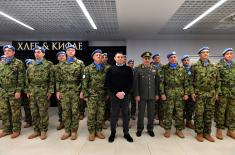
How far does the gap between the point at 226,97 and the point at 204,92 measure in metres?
0.52

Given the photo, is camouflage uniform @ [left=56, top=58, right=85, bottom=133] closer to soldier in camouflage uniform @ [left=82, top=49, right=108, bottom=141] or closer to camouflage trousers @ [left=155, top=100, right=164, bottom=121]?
soldier in camouflage uniform @ [left=82, top=49, right=108, bottom=141]

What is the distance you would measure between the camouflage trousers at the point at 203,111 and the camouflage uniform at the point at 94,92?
1.73 meters

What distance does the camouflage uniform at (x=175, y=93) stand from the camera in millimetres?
3832

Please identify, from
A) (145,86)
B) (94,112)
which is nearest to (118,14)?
(145,86)

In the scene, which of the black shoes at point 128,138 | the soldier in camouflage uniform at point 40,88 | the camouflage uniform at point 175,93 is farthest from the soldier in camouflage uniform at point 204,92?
the soldier in camouflage uniform at point 40,88

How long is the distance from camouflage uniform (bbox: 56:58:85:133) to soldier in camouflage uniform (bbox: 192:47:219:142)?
2.18 meters

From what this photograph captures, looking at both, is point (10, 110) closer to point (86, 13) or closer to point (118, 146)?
point (118, 146)

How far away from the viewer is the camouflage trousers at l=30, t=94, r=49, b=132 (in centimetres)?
371

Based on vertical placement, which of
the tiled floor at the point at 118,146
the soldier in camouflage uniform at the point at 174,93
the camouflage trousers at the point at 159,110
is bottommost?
the tiled floor at the point at 118,146

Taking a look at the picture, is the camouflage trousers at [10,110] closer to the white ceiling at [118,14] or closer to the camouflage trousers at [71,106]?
the camouflage trousers at [71,106]

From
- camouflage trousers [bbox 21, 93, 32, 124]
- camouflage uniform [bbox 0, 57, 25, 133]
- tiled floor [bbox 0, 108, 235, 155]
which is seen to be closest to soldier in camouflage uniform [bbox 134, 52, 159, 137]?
tiled floor [bbox 0, 108, 235, 155]

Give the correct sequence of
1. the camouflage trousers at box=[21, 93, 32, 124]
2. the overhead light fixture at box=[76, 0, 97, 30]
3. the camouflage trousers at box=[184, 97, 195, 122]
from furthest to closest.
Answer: the camouflage trousers at box=[21, 93, 32, 124], the camouflage trousers at box=[184, 97, 195, 122], the overhead light fixture at box=[76, 0, 97, 30]

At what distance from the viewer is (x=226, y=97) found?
3805mm

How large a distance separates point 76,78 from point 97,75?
1.30 feet
